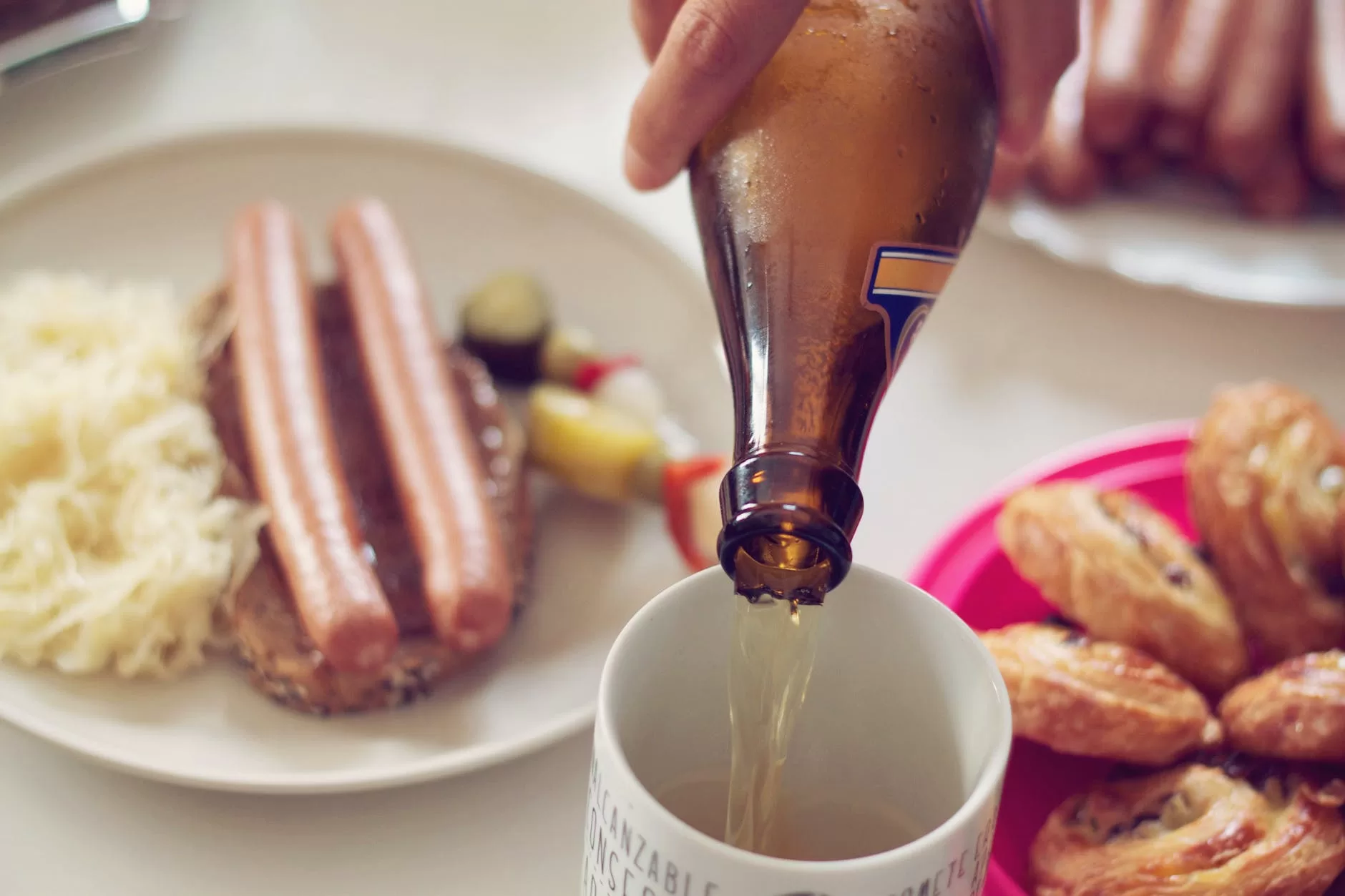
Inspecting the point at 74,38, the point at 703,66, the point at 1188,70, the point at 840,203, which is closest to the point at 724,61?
the point at 703,66

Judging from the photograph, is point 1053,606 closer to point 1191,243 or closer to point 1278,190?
point 1191,243

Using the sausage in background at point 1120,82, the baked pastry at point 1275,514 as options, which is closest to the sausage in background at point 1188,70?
the sausage in background at point 1120,82

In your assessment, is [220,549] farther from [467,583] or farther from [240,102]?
[240,102]

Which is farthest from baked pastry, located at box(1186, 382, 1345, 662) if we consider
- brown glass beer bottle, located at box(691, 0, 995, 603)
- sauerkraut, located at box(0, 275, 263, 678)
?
sauerkraut, located at box(0, 275, 263, 678)

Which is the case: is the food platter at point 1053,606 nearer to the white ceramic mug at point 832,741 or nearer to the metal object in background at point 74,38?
the white ceramic mug at point 832,741

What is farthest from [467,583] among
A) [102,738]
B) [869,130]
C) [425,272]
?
[425,272]
